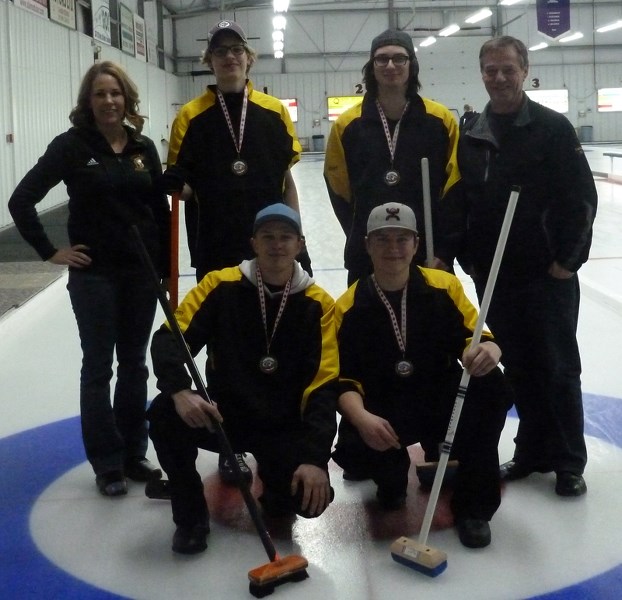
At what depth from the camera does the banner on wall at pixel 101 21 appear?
61.4 feet

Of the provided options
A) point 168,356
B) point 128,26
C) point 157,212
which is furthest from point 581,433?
point 128,26

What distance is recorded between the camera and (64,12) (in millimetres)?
16141

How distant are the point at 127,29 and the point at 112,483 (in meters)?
21.4

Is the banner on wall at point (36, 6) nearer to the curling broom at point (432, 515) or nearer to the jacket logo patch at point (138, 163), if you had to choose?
the jacket logo patch at point (138, 163)

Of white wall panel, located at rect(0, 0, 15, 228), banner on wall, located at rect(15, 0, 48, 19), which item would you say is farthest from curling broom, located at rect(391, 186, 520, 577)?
banner on wall, located at rect(15, 0, 48, 19)

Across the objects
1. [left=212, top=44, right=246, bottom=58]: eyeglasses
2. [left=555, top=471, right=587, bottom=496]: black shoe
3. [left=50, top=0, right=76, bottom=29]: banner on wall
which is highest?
[left=50, top=0, right=76, bottom=29]: banner on wall

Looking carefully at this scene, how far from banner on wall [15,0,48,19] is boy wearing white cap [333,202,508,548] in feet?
39.6

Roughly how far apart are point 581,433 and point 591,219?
0.85 metres

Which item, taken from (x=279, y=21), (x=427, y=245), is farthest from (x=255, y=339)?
(x=279, y=21)

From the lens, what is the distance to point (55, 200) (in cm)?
1568

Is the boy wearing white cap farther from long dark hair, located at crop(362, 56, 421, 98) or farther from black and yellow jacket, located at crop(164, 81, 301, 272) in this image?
long dark hair, located at crop(362, 56, 421, 98)

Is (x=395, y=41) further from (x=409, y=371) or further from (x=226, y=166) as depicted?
(x=409, y=371)

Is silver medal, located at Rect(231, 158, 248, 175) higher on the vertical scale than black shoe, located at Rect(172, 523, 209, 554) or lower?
higher

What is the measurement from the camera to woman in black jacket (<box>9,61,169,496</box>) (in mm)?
3180
